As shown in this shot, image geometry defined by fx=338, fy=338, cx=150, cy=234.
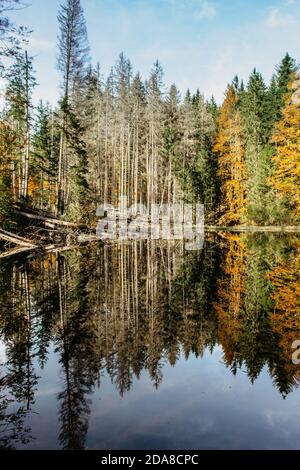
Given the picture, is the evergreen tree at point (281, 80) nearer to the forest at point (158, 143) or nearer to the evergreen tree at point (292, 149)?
the forest at point (158, 143)

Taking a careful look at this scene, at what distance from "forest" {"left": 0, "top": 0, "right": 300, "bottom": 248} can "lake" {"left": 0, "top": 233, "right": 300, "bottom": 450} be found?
17.1 metres

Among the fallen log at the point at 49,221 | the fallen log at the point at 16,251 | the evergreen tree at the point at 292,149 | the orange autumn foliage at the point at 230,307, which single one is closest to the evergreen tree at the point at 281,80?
the evergreen tree at the point at 292,149

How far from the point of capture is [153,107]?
42.6 meters

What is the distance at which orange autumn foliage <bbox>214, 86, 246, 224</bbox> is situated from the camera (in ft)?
128

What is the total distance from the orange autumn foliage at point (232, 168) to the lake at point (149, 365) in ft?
98.4

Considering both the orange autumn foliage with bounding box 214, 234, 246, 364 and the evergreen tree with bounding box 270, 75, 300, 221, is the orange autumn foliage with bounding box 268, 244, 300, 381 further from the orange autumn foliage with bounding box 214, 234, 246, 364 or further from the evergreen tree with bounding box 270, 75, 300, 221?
the evergreen tree with bounding box 270, 75, 300, 221

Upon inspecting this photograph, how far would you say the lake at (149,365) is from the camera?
3.33 meters

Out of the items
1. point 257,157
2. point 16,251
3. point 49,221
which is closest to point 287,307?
point 16,251

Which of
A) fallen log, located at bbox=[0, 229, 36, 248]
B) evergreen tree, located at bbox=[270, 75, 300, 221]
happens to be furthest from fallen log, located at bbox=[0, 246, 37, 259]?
evergreen tree, located at bbox=[270, 75, 300, 221]

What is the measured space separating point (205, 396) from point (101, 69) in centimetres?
4929

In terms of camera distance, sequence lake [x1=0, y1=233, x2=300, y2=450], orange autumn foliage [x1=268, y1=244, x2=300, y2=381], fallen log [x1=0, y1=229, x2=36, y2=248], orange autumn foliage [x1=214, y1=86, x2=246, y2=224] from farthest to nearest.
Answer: orange autumn foliage [x1=214, y1=86, x2=246, y2=224], fallen log [x1=0, y1=229, x2=36, y2=248], orange autumn foliage [x1=268, y1=244, x2=300, y2=381], lake [x1=0, y1=233, x2=300, y2=450]
